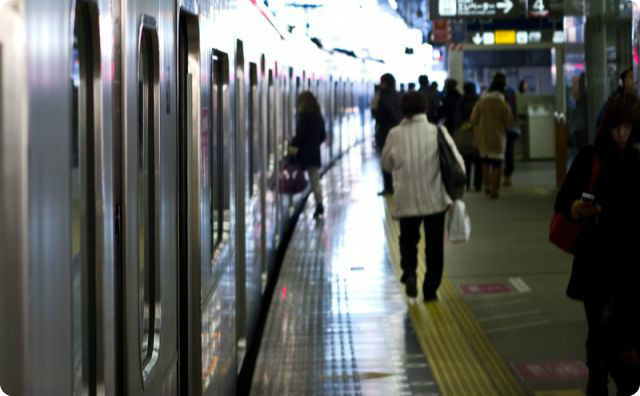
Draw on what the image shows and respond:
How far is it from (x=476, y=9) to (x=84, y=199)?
15.0m

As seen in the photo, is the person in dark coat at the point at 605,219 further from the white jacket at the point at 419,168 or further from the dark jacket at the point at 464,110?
the dark jacket at the point at 464,110

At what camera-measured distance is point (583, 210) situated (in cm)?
543

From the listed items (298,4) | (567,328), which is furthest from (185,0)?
(298,4)

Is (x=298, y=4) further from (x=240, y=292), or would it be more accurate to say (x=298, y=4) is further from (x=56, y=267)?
(x=56, y=267)

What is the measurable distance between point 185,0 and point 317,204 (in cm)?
1018

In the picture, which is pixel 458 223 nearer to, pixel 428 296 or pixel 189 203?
pixel 428 296

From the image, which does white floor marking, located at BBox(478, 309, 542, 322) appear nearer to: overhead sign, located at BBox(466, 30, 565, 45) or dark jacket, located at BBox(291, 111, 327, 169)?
dark jacket, located at BBox(291, 111, 327, 169)

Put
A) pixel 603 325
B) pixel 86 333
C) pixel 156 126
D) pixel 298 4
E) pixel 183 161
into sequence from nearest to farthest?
pixel 86 333 < pixel 156 126 < pixel 183 161 < pixel 603 325 < pixel 298 4

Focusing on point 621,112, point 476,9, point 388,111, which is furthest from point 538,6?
point 621,112

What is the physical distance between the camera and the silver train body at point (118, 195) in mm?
1923

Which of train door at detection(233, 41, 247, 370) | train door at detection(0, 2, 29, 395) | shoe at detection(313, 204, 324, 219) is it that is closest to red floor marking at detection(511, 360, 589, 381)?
train door at detection(233, 41, 247, 370)

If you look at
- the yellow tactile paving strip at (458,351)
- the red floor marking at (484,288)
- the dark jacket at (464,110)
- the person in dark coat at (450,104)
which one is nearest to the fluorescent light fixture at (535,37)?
the person in dark coat at (450,104)

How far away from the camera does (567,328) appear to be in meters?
7.85

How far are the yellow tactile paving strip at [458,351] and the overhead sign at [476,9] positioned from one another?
25.9ft
